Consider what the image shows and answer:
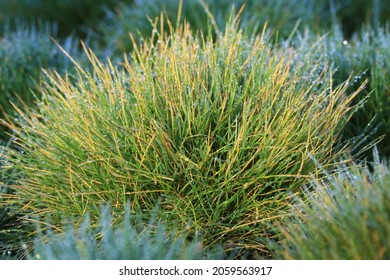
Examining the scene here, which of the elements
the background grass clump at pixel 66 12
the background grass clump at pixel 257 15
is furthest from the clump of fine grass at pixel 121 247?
the background grass clump at pixel 66 12

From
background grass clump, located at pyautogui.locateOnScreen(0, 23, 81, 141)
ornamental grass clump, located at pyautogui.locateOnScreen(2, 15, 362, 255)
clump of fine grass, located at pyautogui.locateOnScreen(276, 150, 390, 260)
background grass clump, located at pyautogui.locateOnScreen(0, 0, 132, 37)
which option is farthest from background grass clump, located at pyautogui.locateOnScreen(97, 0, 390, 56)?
clump of fine grass, located at pyautogui.locateOnScreen(276, 150, 390, 260)

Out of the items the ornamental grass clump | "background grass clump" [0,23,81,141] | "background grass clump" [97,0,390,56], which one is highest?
"background grass clump" [97,0,390,56]

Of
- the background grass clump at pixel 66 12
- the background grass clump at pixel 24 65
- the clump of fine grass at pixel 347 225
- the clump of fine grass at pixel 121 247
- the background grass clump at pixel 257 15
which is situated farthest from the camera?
the background grass clump at pixel 66 12

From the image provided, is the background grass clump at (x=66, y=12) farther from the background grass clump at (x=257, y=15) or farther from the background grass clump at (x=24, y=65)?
the background grass clump at (x=24, y=65)

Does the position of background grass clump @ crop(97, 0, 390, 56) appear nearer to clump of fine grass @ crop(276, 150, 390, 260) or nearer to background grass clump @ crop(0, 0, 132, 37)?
background grass clump @ crop(0, 0, 132, 37)

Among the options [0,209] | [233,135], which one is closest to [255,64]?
[233,135]
